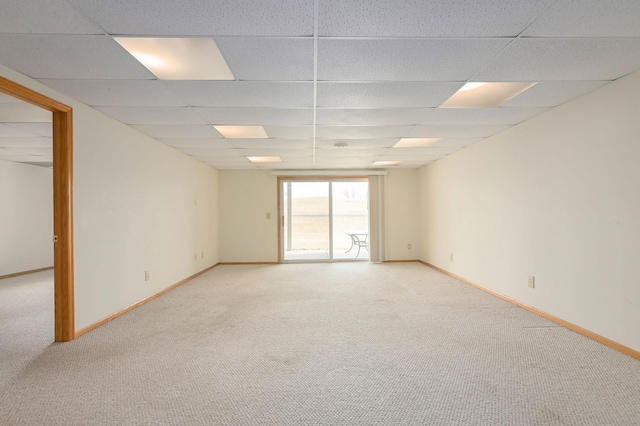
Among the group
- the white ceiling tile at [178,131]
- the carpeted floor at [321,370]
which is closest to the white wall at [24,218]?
the carpeted floor at [321,370]

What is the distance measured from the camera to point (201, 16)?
5.77ft

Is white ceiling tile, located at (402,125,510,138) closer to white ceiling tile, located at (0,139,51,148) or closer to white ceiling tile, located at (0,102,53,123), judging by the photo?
white ceiling tile, located at (0,102,53,123)

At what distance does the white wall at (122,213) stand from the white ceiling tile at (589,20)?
3.46 meters

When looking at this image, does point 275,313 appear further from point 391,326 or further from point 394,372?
point 394,372

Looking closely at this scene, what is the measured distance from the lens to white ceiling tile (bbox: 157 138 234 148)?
4.45m

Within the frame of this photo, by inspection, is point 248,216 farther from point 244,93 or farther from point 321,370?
point 321,370

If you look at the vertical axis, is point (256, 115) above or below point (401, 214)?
above

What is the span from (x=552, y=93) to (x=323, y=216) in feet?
17.2

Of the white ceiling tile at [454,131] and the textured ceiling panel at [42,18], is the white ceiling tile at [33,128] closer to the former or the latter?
the textured ceiling panel at [42,18]

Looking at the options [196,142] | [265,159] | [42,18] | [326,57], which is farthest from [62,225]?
[265,159]

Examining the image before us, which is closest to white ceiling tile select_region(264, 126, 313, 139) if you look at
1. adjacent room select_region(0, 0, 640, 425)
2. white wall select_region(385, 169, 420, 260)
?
adjacent room select_region(0, 0, 640, 425)

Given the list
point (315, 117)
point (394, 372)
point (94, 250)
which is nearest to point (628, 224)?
point (394, 372)

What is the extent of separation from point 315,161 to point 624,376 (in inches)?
198

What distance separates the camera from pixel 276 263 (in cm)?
729
